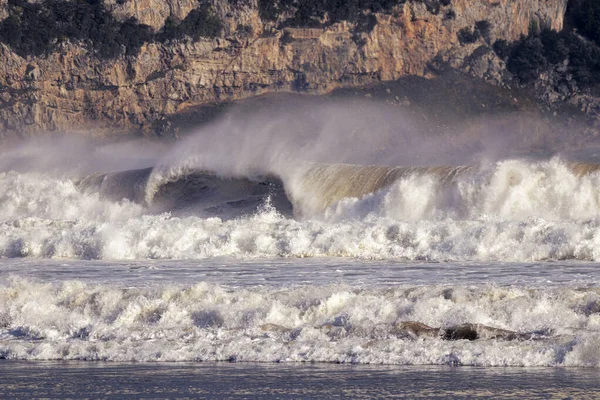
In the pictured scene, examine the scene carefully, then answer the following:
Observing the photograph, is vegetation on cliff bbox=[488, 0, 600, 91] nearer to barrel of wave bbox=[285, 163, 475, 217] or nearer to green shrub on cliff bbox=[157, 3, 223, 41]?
green shrub on cliff bbox=[157, 3, 223, 41]

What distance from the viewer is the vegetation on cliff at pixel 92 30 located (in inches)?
2569

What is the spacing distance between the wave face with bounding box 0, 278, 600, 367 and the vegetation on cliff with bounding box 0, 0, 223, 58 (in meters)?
Answer: 50.7

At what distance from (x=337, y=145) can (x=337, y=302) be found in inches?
1460

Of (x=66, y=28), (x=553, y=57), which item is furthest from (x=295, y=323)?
(x=553, y=57)

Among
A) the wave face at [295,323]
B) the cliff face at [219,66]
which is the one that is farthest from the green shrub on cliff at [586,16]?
the wave face at [295,323]

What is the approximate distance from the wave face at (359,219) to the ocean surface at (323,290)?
48 mm

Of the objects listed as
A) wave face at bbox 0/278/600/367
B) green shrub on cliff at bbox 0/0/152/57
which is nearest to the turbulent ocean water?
wave face at bbox 0/278/600/367

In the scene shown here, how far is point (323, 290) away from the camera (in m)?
15.1

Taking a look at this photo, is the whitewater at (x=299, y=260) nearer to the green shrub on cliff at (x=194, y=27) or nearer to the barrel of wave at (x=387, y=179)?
the barrel of wave at (x=387, y=179)

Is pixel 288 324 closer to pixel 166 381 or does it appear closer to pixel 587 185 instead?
pixel 166 381

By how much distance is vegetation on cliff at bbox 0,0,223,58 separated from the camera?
65250mm

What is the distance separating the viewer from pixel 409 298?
14586mm

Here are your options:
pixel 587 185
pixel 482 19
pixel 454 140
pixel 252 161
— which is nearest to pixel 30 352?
pixel 587 185

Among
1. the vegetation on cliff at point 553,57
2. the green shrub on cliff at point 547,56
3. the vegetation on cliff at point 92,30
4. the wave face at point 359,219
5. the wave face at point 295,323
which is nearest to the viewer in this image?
the wave face at point 295,323
